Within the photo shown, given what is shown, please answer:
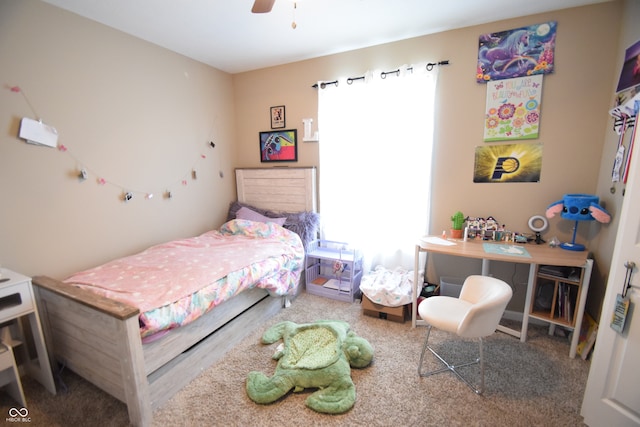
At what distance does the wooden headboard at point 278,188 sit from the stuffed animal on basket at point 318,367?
152 centimetres

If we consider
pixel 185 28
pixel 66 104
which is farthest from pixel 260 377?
pixel 185 28

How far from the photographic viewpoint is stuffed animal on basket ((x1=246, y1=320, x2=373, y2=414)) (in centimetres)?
163

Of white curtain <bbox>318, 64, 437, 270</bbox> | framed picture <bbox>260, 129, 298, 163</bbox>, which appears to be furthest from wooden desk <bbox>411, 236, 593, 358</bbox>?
framed picture <bbox>260, 129, 298, 163</bbox>

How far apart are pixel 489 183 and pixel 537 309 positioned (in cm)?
110

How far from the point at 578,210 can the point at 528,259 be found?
0.57 metres

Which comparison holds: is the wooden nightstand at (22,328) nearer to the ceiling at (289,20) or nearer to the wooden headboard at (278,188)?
the ceiling at (289,20)

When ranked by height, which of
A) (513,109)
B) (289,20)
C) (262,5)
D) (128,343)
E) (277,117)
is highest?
(289,20)

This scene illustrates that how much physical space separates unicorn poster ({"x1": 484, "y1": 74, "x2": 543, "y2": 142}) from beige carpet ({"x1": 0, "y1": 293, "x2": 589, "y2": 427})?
1.72 metres

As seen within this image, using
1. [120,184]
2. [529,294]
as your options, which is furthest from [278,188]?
[529,294]

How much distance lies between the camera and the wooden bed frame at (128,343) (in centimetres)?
143

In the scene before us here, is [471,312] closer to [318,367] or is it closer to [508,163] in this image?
[318,367]

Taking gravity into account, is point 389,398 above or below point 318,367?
below

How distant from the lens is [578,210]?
80.5 inches

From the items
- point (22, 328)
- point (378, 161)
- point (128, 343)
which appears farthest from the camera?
point (378, 161)
